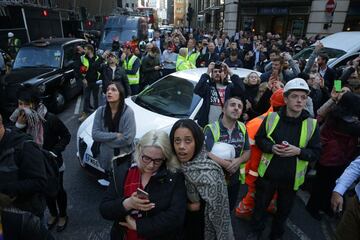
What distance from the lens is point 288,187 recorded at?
→ 110 inches

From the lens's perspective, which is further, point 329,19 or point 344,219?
point 329,19

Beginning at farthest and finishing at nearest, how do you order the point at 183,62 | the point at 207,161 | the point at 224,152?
the point at 183,62 < the point at 224,152 < the point at 207,161

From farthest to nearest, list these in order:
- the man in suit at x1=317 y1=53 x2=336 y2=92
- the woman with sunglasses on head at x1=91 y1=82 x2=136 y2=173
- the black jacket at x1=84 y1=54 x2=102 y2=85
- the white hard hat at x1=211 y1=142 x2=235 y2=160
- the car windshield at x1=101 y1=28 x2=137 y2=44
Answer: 1. the car windshield at x1=101 y1=28 x2=137 y2=44
2. the black jacket at x1=84 y1=54 x2=102 y2=85
3. the man in suit at x1=317 y1=53 x2=336 y2=92
4. the woman with sunglasses on head at x1=91 y1=82 x2=136 y2=173
5. the white hard hat at x1=211 y1=142 x2=235 y2=160

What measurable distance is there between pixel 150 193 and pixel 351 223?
157 cm

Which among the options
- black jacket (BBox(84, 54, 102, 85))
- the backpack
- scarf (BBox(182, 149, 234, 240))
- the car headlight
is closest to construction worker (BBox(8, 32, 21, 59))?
the car headlight

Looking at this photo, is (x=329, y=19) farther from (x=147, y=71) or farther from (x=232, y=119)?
Answer: (x=232, y=119)

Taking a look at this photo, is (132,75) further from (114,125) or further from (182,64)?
(114,125)

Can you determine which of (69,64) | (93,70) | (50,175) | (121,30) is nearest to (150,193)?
(50,175)

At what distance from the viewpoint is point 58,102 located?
23.1 feet

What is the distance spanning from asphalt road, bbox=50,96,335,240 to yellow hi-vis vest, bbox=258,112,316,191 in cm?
98

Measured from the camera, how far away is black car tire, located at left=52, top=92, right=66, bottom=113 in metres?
6.92

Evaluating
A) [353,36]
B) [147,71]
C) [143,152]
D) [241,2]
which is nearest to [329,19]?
[241,2]

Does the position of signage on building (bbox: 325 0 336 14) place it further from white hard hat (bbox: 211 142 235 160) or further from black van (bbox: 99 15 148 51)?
white hard hat (bbox: 211 142 235 160)

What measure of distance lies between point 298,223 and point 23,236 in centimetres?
328
